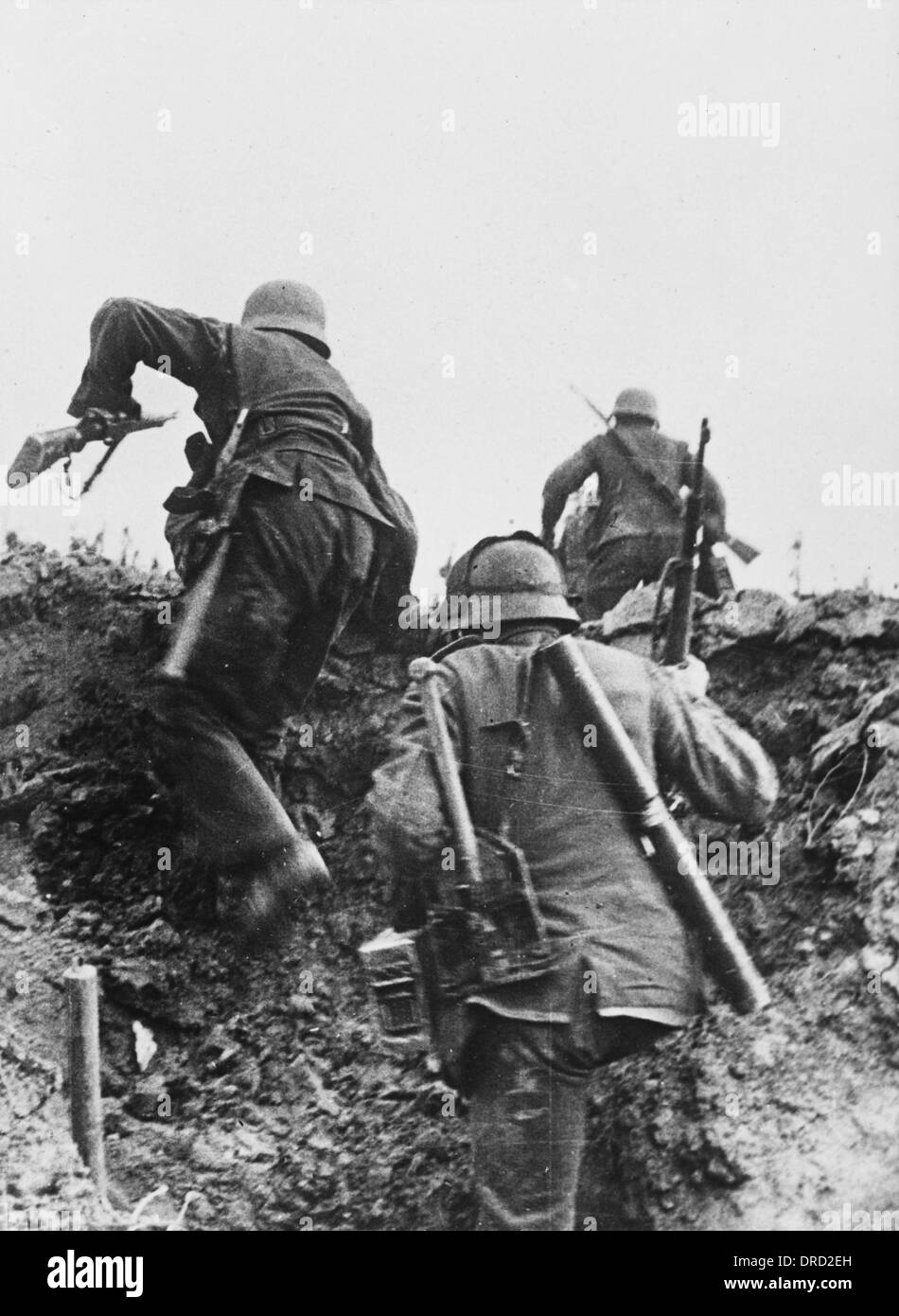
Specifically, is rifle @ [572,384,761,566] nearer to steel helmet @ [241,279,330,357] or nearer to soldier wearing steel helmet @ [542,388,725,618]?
soldier wearing steel helmet @ [542,388,725,618]

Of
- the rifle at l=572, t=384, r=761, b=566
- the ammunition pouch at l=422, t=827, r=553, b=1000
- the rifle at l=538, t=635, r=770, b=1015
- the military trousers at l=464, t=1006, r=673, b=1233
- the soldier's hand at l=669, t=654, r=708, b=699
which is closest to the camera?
the military trousers at l=464, t=1006, r=673, b=1233

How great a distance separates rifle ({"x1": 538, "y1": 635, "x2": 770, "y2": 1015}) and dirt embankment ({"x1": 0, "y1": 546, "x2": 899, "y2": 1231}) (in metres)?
0.10

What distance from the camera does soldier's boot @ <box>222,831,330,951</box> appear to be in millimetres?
6152

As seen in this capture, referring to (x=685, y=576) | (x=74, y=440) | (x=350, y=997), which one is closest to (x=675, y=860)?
(x=685, y=576)

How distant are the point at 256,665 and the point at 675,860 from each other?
6.11 feet

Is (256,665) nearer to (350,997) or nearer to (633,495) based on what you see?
(350,997)

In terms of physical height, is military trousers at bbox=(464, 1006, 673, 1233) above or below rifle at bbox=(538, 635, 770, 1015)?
below

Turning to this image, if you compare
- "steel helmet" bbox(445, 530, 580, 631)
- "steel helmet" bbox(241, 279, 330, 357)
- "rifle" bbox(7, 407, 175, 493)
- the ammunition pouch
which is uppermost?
"steel helmet" bbox(241, 279, 330, 357)

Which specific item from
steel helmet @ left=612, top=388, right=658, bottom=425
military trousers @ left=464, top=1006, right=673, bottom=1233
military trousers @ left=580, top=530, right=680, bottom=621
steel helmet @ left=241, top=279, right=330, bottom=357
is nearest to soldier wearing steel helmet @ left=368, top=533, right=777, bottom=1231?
military trousers @ left=464, top=1006, right=673, bottom=1233

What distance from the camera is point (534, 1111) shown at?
5730 mm
